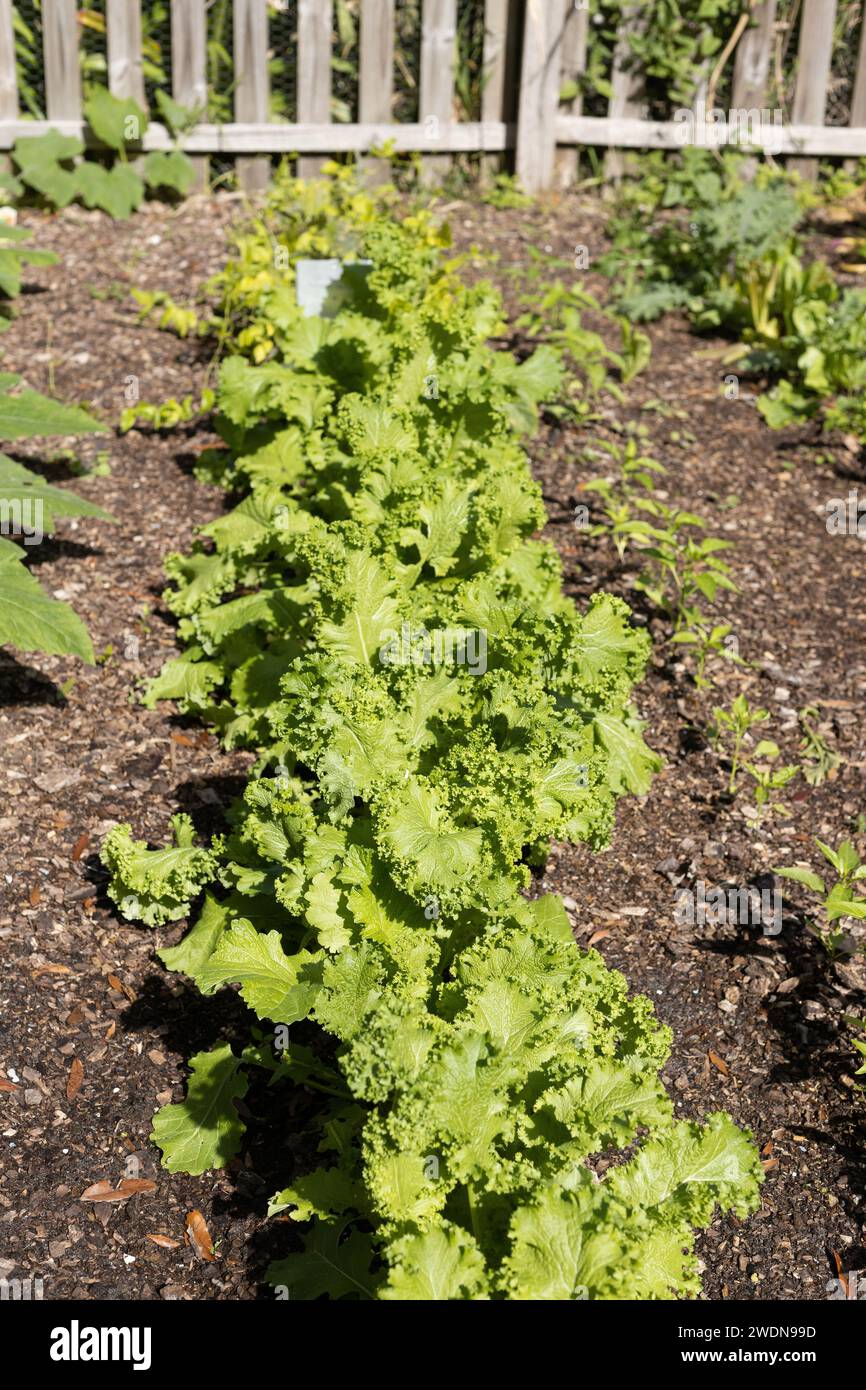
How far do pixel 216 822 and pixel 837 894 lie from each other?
1756mm

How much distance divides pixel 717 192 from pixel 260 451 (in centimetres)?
364

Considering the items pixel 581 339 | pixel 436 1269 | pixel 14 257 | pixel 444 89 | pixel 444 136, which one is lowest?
pixel 436 1269

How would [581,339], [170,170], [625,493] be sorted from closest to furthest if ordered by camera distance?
[625,493]
[581,339]
[170,170]

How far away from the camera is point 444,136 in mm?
8133

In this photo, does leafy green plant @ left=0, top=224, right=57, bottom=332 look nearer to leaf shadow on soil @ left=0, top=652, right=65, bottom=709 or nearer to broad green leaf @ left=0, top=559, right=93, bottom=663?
leaf shadow on soil @ left=0, top=652, right=65, bottom=709

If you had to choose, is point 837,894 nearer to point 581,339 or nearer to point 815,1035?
point 815,1035

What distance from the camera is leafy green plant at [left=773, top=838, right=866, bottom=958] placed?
3.67m

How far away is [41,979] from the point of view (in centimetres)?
364

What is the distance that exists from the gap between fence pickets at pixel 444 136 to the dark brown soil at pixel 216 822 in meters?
1.48

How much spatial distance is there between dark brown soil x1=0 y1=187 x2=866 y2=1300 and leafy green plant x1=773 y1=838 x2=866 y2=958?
0.19ft

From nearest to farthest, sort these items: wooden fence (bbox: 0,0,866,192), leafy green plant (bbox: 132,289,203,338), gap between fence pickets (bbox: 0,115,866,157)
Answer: leafy green plant (bbox: 132,289,203,338) → wooden fence (bbox: 0,0,866,192) → gap between fence pickets (bbox: 0,115,866,157)

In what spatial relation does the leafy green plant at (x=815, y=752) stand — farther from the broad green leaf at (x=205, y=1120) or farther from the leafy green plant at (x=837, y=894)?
the broad green leaf at (x=205, y=1120)

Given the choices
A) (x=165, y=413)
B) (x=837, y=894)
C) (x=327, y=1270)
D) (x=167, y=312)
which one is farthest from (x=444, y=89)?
(x=327, y=1270)

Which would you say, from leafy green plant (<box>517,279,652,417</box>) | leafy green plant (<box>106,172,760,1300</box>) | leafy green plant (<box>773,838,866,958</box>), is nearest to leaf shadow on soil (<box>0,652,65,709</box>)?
leafy green plant (<box>106,172,760,1300</box>)
